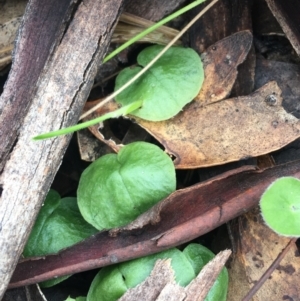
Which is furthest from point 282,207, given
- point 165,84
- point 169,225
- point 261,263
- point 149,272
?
Result: point 165,84

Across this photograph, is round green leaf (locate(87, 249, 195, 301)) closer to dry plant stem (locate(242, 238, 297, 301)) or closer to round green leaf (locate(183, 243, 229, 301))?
round green leaf (locate(183, 243, 229, 301))

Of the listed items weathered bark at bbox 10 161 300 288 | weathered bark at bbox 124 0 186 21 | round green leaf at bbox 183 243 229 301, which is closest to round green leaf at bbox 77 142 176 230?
weathered bark at bbox 10 161 300 288

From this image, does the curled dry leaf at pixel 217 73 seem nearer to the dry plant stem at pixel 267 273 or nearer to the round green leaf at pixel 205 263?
the round green leaf at pixel 205 263

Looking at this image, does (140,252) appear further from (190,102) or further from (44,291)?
(190,102)

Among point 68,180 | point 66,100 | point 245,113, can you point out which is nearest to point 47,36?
point 66,100

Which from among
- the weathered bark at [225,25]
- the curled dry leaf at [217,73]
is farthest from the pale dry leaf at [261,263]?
the weathered bark at [225,25]
